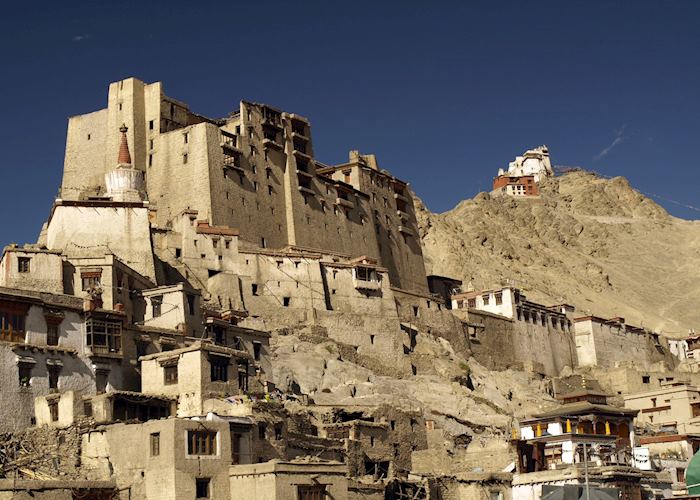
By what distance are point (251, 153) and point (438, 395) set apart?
2390cm

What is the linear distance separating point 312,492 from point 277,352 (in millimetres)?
23806

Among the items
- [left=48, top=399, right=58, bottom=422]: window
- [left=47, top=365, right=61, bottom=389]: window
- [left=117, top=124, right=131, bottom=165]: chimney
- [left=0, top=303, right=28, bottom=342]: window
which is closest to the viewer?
[left=48, top=399, right=58, bottom=422]: window

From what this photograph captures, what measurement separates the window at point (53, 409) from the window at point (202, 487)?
7619mm

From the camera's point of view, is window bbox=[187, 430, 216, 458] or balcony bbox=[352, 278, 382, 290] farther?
balcony bbox=[352, 278, 382, 290]

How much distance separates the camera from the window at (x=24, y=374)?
146 ft

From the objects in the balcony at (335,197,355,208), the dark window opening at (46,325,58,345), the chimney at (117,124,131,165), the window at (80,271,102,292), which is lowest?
the dark window opening at (46,325,58,345)

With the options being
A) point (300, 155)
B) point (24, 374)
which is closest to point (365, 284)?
point (300, 155)

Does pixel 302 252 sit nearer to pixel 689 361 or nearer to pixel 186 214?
pixel 186 214

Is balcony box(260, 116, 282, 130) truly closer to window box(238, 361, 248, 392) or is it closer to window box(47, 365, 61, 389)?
window box(238, 361, 248, 392)

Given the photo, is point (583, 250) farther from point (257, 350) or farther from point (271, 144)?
point (257, 350)

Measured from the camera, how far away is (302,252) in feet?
244

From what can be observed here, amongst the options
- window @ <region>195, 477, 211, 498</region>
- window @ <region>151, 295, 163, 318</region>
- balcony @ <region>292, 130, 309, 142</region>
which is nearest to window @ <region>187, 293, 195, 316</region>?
window @ <region>151, 295, 163, 318</region>

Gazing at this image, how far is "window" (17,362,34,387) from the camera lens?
4453 centimetres

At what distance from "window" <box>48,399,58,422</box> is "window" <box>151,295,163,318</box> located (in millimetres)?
12279
